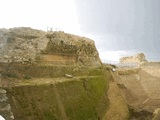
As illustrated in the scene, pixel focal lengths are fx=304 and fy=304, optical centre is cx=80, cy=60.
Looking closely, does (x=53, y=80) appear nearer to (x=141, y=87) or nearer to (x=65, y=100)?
(x=65, y=100)

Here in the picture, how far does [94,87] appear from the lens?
2700 cm

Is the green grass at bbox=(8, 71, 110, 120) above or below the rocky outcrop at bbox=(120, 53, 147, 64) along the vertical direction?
below

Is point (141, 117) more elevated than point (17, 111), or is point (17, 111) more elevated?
point (17, 111)

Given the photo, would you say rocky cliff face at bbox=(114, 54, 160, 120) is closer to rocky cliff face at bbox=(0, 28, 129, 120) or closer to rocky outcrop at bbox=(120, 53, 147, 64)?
rocky cliff face at bbox=(0, 28, 129, 120)

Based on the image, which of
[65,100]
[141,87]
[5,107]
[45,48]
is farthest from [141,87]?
[5,107]

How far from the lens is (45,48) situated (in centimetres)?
2642

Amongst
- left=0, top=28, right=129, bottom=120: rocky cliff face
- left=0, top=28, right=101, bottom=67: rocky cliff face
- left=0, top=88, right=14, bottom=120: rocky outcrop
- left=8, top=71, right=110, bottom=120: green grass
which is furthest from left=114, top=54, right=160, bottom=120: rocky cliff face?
left=0, top=88, right=14, bottom=120: rocky outcrop

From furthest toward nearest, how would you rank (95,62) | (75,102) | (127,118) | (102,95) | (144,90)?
(144,90), (95,62), (127,118), (102,95), (75,102)

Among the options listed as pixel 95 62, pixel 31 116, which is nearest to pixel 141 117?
pixel 95 62

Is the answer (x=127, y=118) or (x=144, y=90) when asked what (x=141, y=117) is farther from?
(x=144, y=90)

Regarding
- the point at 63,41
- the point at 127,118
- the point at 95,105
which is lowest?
the point at 127,118

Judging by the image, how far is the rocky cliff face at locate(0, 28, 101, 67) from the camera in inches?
934

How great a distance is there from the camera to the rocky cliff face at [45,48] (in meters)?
23.7

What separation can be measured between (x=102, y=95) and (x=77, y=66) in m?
3.55
